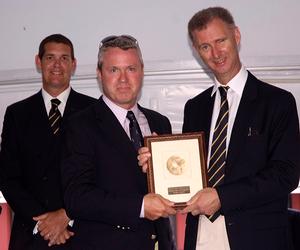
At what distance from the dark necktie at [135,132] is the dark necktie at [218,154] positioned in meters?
0.30

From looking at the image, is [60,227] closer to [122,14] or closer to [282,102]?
[282,102]

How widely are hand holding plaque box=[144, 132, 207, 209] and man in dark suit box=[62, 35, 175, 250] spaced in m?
0.07

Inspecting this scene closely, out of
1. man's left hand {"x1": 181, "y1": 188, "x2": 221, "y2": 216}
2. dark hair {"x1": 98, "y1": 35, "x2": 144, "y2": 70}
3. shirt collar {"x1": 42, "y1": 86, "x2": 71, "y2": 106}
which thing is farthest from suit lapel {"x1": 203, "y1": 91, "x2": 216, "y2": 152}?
shirt collar {"x1": 42, "y1": 86, "x2": 71, "y2": 106}

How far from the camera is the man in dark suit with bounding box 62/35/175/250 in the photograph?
1.97m

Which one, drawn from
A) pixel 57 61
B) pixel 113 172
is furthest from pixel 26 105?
pixel 113 172

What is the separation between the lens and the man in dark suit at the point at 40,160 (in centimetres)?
256

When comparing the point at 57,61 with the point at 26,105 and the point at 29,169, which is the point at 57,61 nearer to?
the point at 26,105

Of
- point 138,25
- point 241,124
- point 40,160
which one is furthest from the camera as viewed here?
point 138,25

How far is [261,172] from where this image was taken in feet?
6.56

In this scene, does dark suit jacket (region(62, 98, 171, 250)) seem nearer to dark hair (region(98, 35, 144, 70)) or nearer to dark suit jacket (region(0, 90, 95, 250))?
dark hair (region(98, 35, 144, 70))

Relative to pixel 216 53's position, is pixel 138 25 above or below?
above

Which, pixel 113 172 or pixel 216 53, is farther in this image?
pixel 216 53

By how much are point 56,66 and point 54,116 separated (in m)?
0.30

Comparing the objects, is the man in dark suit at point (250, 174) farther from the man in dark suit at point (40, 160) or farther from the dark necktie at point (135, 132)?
the man in dark suit at point (40, 160)
